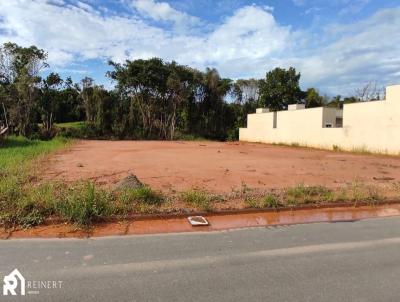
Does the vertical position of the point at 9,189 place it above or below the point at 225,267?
above

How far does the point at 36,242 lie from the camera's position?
16.8ft

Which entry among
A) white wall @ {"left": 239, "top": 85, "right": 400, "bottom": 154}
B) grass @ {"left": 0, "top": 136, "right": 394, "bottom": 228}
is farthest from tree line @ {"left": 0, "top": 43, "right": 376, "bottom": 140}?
grass @ {"left": 0, "top": 136, "right": 394, "bottom": 228}

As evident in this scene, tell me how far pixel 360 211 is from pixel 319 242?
8.98 ft

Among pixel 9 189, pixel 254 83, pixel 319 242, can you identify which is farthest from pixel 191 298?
pixel 254 83

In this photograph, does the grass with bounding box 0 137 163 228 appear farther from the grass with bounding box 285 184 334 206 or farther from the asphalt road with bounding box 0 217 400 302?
the grass with bounding box 285 184 334 206

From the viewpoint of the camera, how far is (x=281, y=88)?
36531 mm

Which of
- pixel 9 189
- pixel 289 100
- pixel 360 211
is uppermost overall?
pixel 289 100

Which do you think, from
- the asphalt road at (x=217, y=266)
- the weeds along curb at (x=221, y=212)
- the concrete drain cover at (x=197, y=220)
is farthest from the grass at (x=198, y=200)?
the asphalt road at (x=217, y=266)

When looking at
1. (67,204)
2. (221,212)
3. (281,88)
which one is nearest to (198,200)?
(221,212)

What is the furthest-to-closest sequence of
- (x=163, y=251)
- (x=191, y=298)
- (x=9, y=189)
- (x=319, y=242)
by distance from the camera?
(x=9, y=189) < (x=319, y=242) < (x=163, y=251) < (x=191, y=298)

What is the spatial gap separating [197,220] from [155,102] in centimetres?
3193

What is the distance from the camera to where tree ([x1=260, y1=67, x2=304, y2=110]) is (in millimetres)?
36656

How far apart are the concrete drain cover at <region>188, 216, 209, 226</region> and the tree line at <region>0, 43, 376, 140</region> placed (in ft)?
91.4

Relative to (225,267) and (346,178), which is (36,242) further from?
(346,178)
